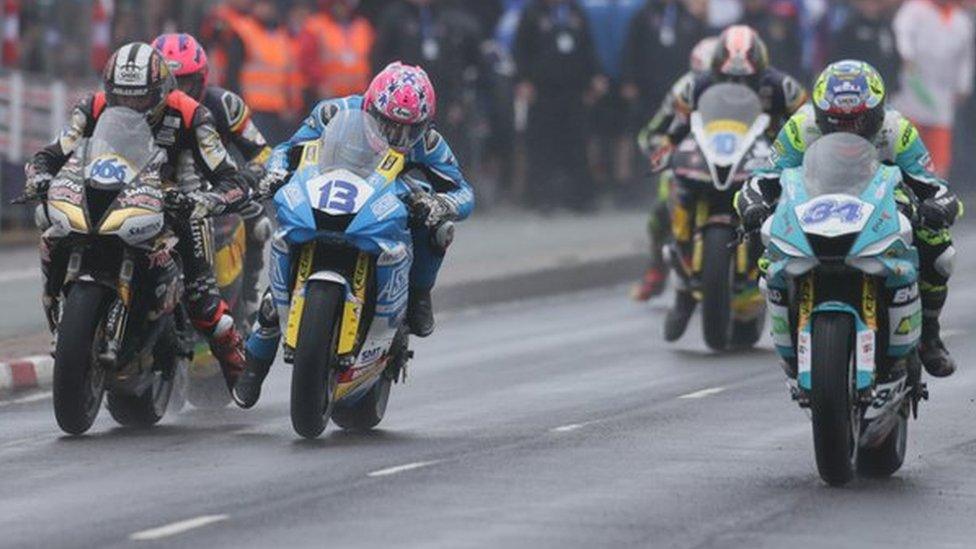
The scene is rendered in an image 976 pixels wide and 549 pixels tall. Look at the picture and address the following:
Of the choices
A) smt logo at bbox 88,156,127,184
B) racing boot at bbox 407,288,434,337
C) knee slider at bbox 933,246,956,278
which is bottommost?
racing boot at bbox 407,288,434,337

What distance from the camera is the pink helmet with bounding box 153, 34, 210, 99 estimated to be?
51.1 ft

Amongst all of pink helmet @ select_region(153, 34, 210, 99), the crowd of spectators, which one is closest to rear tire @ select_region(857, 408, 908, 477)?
pink helmet @ select_region(153, 34, 210, 99)

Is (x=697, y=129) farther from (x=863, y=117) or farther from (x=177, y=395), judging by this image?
(x=863, y=117)

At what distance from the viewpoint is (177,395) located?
50.0 ft

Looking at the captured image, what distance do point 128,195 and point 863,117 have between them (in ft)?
10.5

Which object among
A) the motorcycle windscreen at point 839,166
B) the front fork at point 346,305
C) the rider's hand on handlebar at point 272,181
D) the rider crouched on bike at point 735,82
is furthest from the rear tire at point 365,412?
the rider crouched on bike at point 735,82

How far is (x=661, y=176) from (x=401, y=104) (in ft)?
24.1

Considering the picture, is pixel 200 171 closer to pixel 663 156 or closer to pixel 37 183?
pixel 37 183

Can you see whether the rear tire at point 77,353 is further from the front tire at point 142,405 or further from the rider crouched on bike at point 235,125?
the rider crouched on bike at point 235,125

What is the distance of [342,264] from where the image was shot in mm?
13859

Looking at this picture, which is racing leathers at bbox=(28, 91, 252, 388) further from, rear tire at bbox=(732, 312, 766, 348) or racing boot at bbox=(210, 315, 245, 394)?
rear tire at bbox=(732, 312, 766, 348)

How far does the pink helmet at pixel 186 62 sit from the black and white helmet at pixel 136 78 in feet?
3.67

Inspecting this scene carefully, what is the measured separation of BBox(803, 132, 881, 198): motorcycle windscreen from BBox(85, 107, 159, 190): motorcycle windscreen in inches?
121

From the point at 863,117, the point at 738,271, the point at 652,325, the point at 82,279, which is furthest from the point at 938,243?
the point at 652,325
